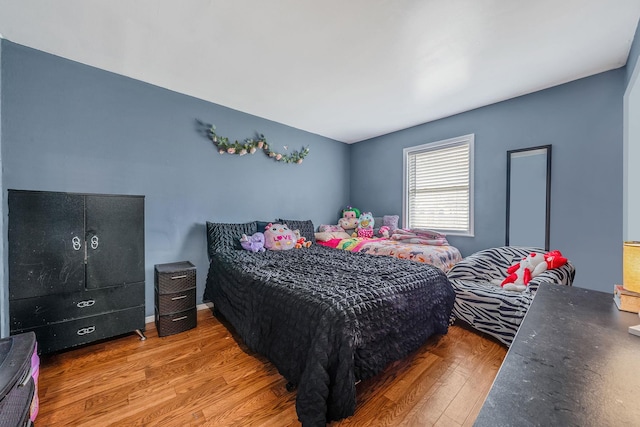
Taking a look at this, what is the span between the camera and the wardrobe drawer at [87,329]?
6.11 feet

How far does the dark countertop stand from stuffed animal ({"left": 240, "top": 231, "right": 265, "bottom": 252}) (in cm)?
257

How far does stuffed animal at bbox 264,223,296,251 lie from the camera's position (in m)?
3.10

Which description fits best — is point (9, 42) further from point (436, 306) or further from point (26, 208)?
point (436, 306)

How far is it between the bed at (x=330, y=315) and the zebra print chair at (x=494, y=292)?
35 cm

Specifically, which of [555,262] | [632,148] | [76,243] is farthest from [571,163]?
[76,243]

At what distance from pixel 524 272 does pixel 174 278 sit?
134 inches

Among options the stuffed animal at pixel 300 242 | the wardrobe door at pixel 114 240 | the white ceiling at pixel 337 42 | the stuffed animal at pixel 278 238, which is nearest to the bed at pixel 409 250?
the stuffed animal at pixel 300 242

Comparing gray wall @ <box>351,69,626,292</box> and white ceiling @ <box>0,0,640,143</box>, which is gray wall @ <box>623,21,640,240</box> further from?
white ceiling @ <box>0,0,640,143</box>

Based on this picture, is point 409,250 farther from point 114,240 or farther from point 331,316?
point 114,240

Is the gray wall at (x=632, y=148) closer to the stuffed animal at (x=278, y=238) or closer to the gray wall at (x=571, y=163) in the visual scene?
the gray wall at (x=571, y=163)

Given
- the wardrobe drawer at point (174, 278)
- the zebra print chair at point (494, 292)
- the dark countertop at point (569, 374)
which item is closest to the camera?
the dark countertop at point (569, 374)

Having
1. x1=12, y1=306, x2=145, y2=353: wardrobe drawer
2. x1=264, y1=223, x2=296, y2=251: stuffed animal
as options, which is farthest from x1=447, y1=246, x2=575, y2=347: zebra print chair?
x1=12, y1=306, x2=145, y2=353: wardrobe drawer

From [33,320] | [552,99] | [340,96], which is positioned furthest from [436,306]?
[33,320]

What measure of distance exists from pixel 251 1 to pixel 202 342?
271cm
